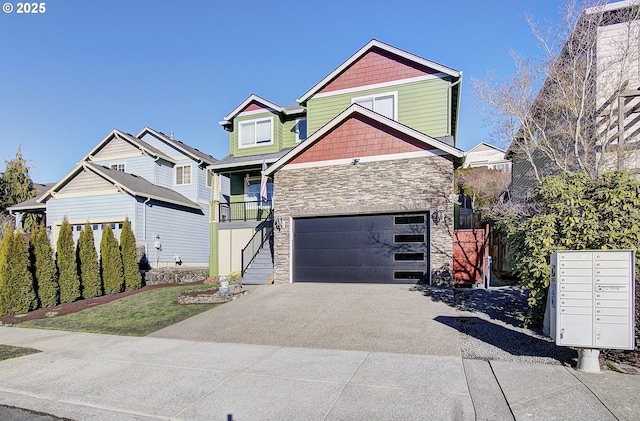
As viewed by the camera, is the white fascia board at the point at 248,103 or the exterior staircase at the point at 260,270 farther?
the white fascia board at the point at 248,103

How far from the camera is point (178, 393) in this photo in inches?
187

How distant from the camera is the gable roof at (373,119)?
11.1 m

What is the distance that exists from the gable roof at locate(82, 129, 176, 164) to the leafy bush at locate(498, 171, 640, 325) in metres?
19.6

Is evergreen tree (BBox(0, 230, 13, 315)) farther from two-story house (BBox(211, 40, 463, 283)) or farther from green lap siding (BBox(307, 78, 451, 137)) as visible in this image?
green lap siding (BBox(307, 78, 451, 137))

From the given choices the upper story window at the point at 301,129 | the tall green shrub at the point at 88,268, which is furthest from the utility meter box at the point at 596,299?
the tall green shrub at the point at 88,268

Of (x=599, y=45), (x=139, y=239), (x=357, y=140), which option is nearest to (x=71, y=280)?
(x=139, y=239)

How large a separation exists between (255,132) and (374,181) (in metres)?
8.23

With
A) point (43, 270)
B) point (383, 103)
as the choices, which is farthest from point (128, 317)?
point (383, 103)

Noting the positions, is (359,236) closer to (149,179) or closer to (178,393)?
(178,393)

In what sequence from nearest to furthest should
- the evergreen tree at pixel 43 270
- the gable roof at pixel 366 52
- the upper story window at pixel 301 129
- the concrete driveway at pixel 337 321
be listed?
the concrete driveway at pixel 337 321 < the evergreen tree at pixel 43 270 < the gable roof at pixel 366 52 < the upper story window at pixel 301 129

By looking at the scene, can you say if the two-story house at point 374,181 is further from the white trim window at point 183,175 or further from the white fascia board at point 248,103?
the white trim window at point 183,175

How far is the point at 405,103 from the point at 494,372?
1158 cm

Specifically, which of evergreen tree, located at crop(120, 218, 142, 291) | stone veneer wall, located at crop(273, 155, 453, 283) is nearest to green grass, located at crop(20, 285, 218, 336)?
evergreen tree, located at crop(120, 218, 142, 291)

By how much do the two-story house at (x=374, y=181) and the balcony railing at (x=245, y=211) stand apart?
3.19 m
